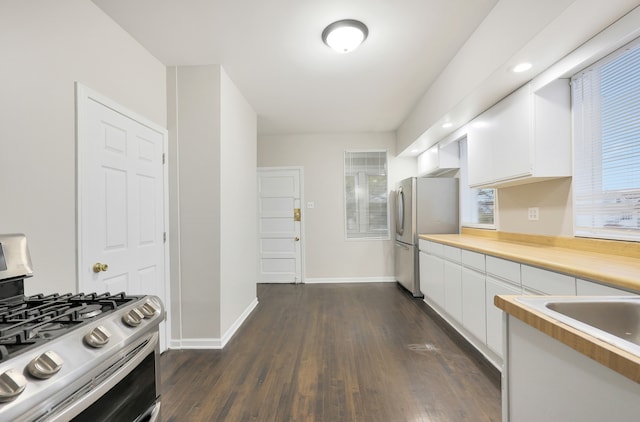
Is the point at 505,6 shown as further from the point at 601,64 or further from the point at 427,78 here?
the point at 427,78

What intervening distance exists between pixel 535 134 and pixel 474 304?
143 centimetres

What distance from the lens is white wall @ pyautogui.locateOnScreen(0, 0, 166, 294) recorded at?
1.39m

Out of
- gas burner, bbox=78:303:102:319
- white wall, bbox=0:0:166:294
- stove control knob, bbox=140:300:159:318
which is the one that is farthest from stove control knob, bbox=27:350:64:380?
white wall, bbox=0:0:166:294

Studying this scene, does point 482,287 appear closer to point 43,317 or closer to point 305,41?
point 305,41

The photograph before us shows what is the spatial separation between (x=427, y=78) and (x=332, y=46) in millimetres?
1322

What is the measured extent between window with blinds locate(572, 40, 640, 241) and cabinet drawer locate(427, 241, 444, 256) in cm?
125

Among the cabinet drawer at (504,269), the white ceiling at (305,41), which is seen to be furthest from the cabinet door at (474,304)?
the white ceiling at (305,41)

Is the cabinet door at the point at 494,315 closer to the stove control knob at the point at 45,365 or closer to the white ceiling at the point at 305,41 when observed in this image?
the white ceiling at the point at 305,41

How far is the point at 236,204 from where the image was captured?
128 inches

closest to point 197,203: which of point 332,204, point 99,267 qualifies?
point 99,267

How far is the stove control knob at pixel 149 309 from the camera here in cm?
110

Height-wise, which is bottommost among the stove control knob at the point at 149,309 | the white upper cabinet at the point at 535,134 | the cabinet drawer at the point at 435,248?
the cabinet drawer at the point at 435,248

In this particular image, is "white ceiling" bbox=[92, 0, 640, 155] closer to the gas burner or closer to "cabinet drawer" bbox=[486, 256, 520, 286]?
"cabinet drawer" bbox=[486, 256, 520, 286]

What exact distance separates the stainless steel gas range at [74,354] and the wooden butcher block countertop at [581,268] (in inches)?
47.9
